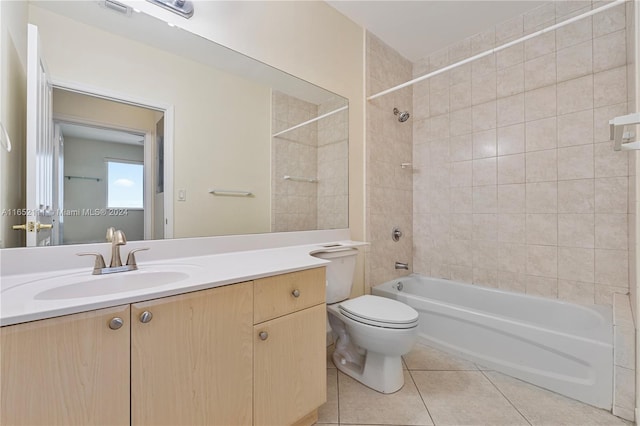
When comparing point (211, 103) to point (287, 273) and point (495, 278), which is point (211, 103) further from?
point (495, 278)

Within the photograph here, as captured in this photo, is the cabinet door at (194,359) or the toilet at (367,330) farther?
the toilet at (367,330)

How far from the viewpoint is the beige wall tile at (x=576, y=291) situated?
185cm

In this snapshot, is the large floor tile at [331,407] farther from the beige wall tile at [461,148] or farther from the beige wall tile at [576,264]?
the beige wall tile at [461,148]

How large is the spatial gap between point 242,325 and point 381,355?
94cm

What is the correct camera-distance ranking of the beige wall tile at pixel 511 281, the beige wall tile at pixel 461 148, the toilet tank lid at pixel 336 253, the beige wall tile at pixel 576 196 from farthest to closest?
1. the beige wall tile at pixel 461 148
2. the beige wall tile at pixel 511 281
3. the beige wall tile at pixel 576 196
4. the toilet tank lid at pixel 336 253

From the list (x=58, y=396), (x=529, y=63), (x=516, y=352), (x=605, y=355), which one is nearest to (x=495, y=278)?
(x=516, y=352)

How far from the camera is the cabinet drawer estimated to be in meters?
1.00

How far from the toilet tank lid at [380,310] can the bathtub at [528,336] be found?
0.50 m

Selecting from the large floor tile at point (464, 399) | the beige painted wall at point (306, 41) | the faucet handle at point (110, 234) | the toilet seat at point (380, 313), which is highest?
the beige painted wall at point (306, 41)

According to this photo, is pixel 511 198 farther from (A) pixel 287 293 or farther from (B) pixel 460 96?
(A) pixel 287 293

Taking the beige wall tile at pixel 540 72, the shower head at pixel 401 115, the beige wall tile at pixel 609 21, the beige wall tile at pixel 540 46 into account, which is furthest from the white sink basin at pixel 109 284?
the beige wall tile at pixel 609 21

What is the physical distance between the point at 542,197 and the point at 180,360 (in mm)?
2461

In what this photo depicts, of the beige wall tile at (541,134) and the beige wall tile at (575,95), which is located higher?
the beige wall tile at (575,95)

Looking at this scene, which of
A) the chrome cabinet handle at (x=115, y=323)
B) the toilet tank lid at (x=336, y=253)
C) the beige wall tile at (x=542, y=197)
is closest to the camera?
the chrome cabinet handle at (x=115, y=323)
